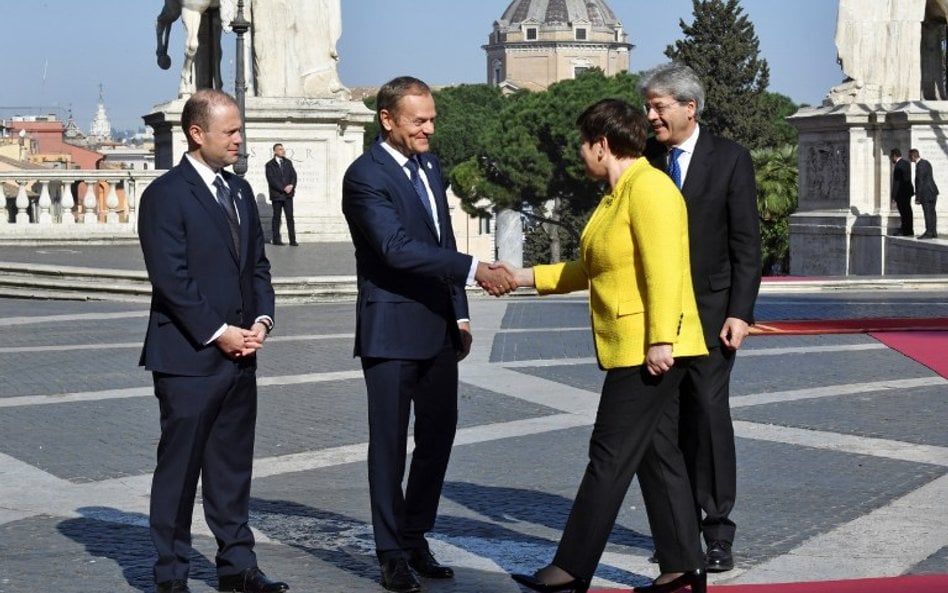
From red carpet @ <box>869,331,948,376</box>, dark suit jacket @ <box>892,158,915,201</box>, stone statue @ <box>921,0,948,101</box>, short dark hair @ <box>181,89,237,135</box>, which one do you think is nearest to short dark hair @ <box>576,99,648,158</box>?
short dark hair @ <box>181,89,237,135</box>

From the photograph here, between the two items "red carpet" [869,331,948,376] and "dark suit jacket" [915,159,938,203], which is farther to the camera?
"dark suit jacket" [915,159,938,203]

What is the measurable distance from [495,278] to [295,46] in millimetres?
21791

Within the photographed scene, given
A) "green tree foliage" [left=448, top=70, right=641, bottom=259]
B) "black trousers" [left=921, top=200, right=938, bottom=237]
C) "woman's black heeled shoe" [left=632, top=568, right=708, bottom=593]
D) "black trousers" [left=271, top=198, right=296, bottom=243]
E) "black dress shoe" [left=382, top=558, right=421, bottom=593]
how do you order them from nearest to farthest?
"woman's black heeled shoe" [left=632, top=568, right=708, bottom=593] < "black dress shoe" [left=382, top=558, right=421, bottom=593] < "black trousers" [left=271, top=198, right=296, bottom=243] < "black trousers" [left=921, top=200, right=938, bottom=237] < "green tree foliage" [left=448, top=70, right=641, bottom=259]

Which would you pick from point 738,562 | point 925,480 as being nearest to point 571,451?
point 925,480

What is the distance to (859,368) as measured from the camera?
13.1m

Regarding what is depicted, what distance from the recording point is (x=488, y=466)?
9.19m

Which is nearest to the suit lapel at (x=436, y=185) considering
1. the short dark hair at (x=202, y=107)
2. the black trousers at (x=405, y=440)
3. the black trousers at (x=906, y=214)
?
the black trousers at (x=405, y=440)

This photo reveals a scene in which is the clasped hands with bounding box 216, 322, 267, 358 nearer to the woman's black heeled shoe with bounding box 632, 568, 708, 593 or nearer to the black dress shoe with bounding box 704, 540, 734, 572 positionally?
the woman's black heeled shoe with bounding box 632, 568, 708, 593

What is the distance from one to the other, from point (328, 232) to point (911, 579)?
70.5ft

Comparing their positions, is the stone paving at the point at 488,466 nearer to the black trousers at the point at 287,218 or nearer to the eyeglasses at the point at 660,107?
the eyeglasses at the point at 660,107

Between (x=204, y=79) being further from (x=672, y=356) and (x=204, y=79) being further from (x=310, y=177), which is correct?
(x=672, y=356)

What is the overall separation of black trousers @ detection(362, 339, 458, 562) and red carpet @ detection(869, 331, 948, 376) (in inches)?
253

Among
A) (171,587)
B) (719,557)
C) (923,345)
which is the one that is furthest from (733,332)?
(923,345)

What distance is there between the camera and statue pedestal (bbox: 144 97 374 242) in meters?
27.3
